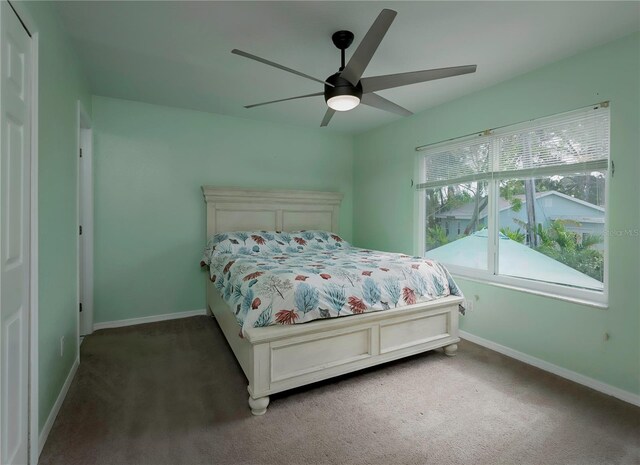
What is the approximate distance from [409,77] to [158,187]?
9.42 ft

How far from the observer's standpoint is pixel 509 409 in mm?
1950

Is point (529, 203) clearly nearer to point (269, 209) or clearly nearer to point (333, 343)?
point (333, 343)

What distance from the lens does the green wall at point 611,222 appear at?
2.07 meters

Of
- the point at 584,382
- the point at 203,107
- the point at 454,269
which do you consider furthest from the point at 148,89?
the point at 584,382

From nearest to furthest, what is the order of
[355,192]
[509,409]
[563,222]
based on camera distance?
1. [509,409]
2. [563,222]
3. [355,192]

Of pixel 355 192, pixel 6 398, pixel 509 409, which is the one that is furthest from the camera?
pixel 355 192

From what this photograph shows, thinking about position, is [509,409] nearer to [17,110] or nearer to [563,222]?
[563,222]

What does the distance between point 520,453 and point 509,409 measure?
0.40 meters

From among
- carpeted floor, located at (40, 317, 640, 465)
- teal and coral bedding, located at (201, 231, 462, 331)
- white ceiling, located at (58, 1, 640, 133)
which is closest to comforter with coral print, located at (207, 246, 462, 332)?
teal and coral bedding, located at (201, 231, 462, 331)

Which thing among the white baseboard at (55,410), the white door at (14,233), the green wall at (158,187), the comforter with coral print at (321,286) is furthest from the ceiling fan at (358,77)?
the white baseboard at (55,410)

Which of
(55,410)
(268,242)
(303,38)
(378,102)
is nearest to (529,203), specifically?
A: (378,102)

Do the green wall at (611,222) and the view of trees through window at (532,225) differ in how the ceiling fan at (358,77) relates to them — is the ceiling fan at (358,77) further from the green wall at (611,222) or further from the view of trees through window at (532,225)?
the view of trees through window at (532,225)

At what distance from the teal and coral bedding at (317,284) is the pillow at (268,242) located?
24mm

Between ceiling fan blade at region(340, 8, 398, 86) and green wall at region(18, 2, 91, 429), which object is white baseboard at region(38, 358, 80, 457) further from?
ceiling fan blade at region(340, 8, 398, 86)
